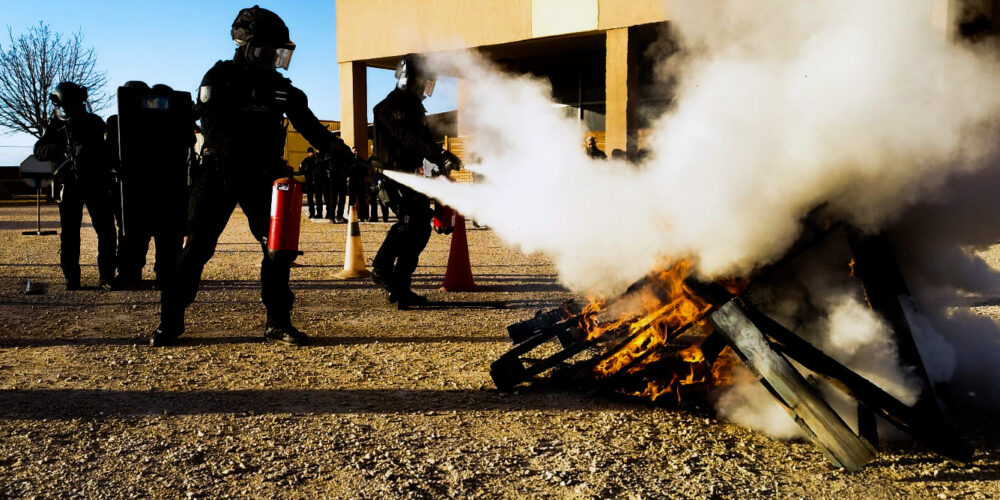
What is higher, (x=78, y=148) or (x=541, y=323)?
(x=78, y=148)

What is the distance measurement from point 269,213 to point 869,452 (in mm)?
3937

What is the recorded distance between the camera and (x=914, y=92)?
3.09 meters

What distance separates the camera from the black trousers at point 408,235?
6742mm

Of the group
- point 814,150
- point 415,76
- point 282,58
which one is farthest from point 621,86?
point 814,150

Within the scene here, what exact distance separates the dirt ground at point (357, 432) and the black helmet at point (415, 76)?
87.2 inches

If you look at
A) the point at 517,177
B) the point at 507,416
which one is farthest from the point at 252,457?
the point at 517,177

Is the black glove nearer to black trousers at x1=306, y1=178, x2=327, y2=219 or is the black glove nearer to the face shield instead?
the face shield

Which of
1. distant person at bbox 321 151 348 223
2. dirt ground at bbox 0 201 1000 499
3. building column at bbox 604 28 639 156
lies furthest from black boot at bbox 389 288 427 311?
distant person at bbox 321 151 348 223

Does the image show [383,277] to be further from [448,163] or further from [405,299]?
[448,163]

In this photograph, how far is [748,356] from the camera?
3254 mm

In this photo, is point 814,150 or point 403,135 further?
point 403,135

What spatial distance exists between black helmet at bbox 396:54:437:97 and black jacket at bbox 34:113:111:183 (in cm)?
325

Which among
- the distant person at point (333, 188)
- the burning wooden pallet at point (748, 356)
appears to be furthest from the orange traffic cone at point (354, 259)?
the distant person at point (333, 188)

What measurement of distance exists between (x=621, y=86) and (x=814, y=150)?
12.5m
